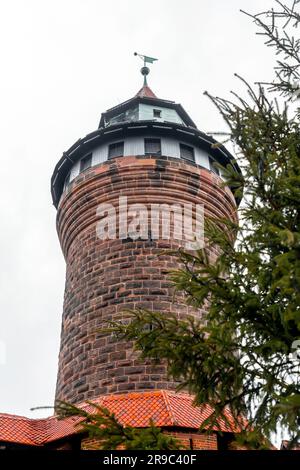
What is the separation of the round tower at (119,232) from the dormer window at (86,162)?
29 mm

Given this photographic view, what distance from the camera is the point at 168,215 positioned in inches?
428

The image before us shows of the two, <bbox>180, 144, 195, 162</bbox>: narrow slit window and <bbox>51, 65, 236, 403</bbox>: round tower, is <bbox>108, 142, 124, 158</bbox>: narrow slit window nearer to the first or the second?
<bbox>51, 65, 236, 403</bbox>: round tower

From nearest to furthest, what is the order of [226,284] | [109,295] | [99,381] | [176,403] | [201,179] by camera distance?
[226,284] → [176,403] → [99,381] → [109,295] → [201,179]

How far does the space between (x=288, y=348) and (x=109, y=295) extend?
236 inches

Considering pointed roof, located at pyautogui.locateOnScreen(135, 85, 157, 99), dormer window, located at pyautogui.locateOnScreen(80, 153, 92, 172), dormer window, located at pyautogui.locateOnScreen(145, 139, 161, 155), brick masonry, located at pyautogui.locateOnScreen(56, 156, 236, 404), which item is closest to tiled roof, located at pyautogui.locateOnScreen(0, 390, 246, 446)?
brick masonry, located at pyautogui.locateOnScreen(56, 156, 236, 404)

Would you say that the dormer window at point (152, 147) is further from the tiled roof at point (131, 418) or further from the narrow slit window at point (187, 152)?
the tiled roof at point (131, 418)

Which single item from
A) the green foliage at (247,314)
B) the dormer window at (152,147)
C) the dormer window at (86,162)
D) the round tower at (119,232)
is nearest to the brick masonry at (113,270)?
the round tower at (119,232)

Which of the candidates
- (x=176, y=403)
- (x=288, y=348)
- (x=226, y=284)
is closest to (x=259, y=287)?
(x=226, y=284)

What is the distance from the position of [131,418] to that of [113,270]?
3.21 meters

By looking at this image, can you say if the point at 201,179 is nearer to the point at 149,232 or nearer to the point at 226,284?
the point at 149,232

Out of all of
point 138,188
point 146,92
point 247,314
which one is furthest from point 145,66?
point 247,314

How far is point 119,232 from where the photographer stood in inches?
421

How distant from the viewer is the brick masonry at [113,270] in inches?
364
